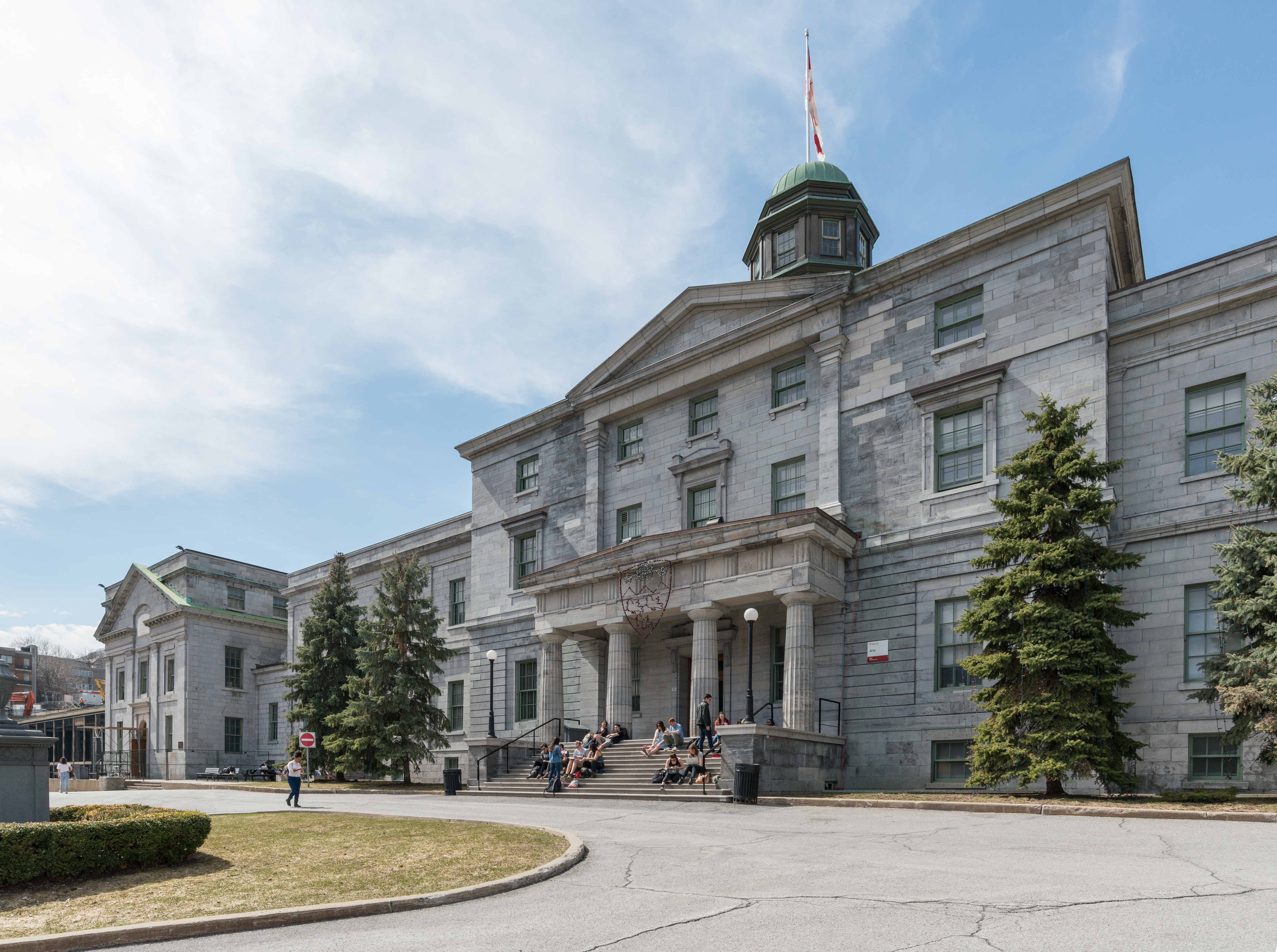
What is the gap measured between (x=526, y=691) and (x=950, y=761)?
56.1 ft

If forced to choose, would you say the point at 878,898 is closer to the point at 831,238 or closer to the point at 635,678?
the point at 635,678

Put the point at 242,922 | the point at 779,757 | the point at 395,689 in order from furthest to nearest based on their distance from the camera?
the point at 395,689, the point at 779,757, the point at 242,922

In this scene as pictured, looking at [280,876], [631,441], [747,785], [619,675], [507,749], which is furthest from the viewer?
[631,441]

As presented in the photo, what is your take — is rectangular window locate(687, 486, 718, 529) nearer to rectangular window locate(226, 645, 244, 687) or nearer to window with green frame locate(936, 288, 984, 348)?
window with green frame locate(936, 288, 984, 348)

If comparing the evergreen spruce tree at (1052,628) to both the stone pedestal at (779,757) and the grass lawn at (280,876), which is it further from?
the grass lawn at (280,876)

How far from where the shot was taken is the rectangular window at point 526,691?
116 feet

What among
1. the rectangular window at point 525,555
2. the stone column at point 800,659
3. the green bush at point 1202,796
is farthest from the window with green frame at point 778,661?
the rectangular window at point 525,555

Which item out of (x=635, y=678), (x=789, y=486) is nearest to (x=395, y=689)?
(x=635, y=678)

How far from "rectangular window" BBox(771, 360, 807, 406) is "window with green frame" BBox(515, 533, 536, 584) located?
39.9 ft

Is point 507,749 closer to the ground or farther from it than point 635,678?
closer to the ground

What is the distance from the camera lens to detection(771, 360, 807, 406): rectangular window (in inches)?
1148

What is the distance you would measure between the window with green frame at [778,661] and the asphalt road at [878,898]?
1267cm

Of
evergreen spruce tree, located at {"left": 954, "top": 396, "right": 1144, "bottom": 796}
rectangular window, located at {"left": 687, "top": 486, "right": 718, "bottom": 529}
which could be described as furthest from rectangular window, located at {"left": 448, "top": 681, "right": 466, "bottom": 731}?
evergreen spruce tree, located at {"left": 954, "top": 396, "right": 1144, "bottom": 796}

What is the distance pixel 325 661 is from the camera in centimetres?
3922
